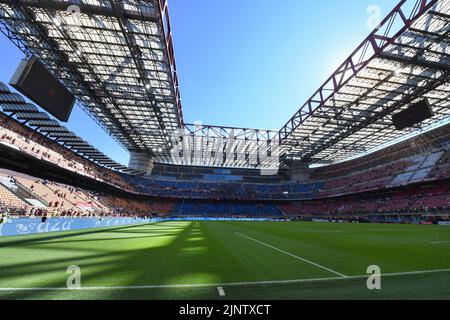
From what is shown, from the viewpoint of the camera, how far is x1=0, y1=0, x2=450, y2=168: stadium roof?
740 inches

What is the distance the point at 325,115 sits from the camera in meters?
35.1

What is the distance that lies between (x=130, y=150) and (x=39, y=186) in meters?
29.3

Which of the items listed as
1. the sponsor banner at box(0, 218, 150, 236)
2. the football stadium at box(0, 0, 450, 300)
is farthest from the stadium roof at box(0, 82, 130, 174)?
the sponsor banner at box(0, 218, 150, 236)

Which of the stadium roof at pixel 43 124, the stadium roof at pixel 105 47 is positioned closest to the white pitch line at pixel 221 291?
the stadium roof at pixel 105 47

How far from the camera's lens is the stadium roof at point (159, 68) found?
18.8m

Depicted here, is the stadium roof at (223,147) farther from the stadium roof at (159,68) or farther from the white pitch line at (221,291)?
the white pitch line at (221,291)

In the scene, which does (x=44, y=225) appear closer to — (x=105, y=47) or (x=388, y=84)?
(x=105, y=47)

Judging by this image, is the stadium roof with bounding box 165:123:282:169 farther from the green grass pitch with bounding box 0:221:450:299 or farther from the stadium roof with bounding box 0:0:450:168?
the green grass pitch with bounding box 0:221:450:299

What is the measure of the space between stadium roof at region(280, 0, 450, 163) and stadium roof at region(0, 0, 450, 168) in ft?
0.32

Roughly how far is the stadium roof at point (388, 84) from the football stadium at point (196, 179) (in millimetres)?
172

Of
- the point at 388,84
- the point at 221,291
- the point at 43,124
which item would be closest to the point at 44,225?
the point at 221,291

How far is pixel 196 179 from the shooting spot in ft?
248

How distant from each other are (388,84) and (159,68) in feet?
89.5

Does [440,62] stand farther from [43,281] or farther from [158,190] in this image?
[158,190]
